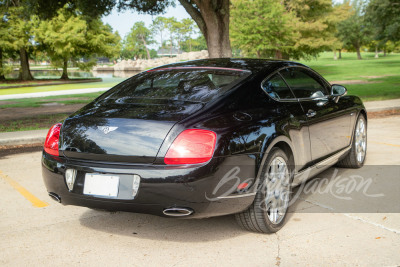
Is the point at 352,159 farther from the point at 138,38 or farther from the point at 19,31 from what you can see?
the point at 138,38

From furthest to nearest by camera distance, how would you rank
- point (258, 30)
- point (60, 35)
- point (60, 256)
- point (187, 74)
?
point (60, 35) → point (258, 30) → point (187, 74) → point (60, 256)

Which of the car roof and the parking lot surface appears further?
the car roof

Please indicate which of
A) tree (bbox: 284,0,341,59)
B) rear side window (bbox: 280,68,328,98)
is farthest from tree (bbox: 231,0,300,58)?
rear side window (bbox: 280,68,328,98)

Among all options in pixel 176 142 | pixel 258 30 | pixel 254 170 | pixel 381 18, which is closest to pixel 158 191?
pixel 176 142

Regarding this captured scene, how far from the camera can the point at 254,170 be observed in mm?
3475

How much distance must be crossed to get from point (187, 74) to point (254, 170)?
1.33m

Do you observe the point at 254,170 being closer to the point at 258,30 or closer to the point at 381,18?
the point at 258,30

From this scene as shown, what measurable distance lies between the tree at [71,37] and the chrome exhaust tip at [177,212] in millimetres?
36613

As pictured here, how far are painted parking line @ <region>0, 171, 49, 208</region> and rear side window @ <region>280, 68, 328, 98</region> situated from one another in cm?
287

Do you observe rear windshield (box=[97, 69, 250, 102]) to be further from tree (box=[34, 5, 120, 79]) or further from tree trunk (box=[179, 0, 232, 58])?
tree (box=[34, 5, 120, 79])

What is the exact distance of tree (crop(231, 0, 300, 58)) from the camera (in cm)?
3362

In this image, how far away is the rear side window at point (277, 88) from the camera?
4.11 metres

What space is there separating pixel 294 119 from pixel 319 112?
64 cm

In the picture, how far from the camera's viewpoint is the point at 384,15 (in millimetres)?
34156
